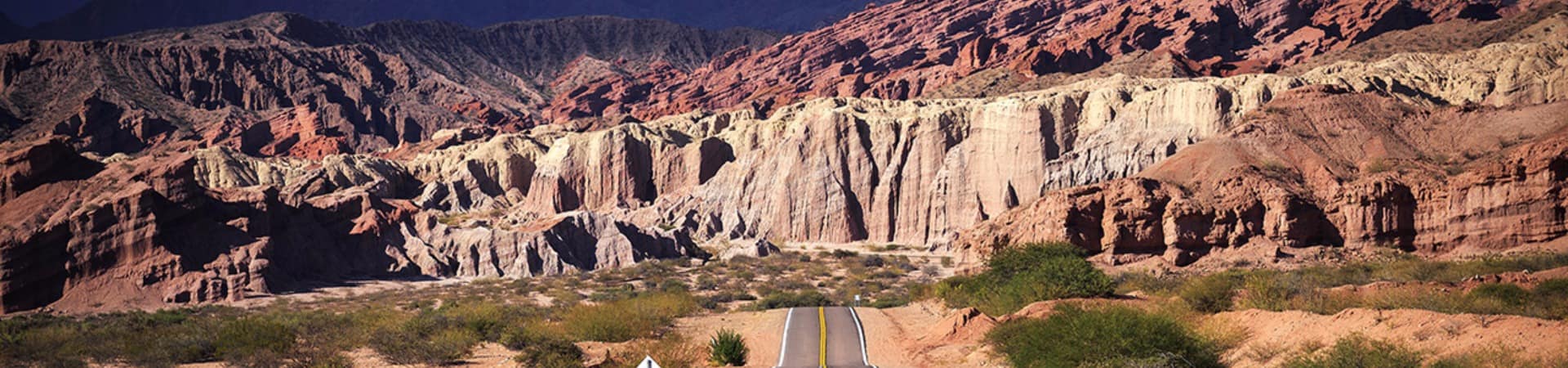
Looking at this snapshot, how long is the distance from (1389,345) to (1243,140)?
45.5 metres

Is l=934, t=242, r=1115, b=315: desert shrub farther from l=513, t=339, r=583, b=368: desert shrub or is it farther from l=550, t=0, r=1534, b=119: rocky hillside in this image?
l=550, t=0, r=1534, b=119: rocky hillside

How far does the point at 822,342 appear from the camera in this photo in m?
28.9

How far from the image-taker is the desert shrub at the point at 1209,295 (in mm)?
27422

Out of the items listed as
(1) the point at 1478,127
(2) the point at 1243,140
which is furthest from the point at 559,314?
(1) the point at 1478,127

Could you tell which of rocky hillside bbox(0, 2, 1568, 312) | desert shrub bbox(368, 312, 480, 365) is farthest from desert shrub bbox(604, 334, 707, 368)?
rocky hillside bbox(0, 2, 1568, 312)

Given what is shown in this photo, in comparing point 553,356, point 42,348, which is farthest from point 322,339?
point 553,356

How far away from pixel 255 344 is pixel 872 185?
63.5m

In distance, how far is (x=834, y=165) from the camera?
87.0 metres

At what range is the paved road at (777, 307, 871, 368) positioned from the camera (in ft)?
84.8

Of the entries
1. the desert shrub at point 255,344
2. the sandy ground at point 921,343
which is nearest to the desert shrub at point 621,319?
the sandy ground at point 921,343

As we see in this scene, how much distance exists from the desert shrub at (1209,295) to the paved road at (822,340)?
8.04m

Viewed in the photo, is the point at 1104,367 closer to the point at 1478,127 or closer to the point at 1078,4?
the point at 1478,127

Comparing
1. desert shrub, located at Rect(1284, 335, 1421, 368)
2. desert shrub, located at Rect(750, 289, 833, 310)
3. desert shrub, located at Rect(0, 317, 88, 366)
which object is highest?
desert shrub, located at Rect(1284, 335, 1421, 368)

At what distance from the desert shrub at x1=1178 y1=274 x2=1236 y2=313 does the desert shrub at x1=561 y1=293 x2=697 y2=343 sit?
46.0 ft
